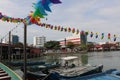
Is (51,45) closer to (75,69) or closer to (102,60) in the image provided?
(102,60)

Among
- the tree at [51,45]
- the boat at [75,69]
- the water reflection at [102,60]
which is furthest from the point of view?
the tree at [51,45]

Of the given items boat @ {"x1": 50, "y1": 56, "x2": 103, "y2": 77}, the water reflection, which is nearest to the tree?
the water reflection

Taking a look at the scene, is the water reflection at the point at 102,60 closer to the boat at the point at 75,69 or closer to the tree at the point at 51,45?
the boat at the point at 75,69

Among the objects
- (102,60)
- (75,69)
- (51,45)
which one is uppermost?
(51,45)

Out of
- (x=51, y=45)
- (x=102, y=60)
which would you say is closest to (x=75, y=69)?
(x=102, y=60)

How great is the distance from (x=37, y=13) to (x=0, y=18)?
1386 cm

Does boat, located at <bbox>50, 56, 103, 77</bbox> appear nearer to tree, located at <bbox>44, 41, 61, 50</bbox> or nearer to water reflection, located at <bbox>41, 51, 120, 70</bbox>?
water reflection, located at <bbox>41, 51, 120, 70</bbox>

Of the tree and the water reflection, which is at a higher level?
the tree

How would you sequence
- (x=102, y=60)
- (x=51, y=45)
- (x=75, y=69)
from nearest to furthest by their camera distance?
(x=75, y=69) < (x=102, y=60) < (x=51, y=45)

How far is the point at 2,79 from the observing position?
13.4 metres

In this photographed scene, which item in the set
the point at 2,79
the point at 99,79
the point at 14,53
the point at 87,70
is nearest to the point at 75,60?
the point at 87,70

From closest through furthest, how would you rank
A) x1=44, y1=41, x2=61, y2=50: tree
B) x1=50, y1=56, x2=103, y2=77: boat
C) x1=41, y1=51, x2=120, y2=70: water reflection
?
x1=50, y1=56, x2=103, y2=77: boat < x1=41, y1=51, x2=120, y2=70: water reflection < x1=44, y1=41, x2=61, y2=50: tree

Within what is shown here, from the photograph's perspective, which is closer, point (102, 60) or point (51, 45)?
point (102, 60)

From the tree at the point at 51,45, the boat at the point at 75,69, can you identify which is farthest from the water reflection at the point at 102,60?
the tree at the point at 51,45
